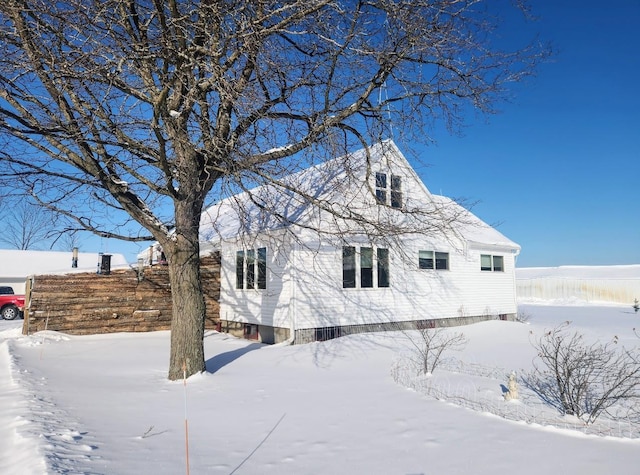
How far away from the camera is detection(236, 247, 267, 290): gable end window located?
45.0 feet

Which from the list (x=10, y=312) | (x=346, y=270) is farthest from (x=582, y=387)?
(x=10, y=312)

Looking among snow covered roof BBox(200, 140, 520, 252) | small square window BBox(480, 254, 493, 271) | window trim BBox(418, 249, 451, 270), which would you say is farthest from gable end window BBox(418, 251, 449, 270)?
small square window BBox(480, 254, 493, 271)

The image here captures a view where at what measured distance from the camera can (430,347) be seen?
37.9 ft

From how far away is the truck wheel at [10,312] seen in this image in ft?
74.4

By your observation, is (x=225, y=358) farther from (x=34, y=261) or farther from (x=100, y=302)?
(x=34, y=261)

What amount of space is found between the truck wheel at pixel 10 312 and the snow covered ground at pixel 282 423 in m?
15.4

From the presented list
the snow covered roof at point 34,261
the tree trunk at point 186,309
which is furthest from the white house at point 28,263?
the tree trunk at point 186,309

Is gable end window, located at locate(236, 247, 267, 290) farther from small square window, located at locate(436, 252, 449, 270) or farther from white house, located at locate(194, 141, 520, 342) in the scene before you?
small square window, located at locate(436, 252, 449, 270)

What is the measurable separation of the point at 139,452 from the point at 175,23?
4.98 metres

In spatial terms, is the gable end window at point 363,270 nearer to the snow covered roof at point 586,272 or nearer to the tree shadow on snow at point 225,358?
the tree shadow on snow at point 225,358

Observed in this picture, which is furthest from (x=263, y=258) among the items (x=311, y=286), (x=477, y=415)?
(x=477, y=415)

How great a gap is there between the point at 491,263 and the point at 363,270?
679 centimetres

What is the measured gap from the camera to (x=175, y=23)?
5.92m

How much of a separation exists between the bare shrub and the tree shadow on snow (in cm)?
382
